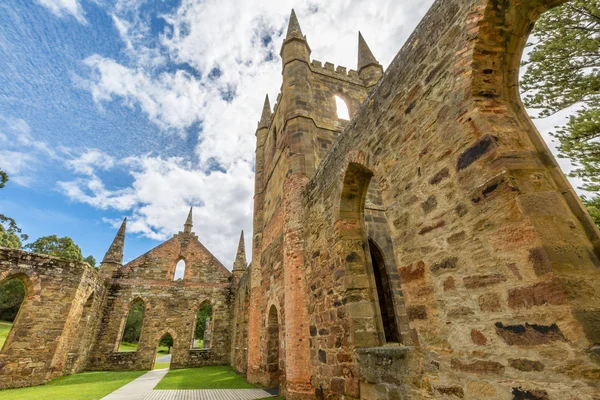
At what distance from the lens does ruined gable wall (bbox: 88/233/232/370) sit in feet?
55.5

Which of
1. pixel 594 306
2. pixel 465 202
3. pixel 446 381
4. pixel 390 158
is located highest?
pixel 390 158

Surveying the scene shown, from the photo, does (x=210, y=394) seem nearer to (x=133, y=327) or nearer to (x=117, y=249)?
(x=117, y=249)

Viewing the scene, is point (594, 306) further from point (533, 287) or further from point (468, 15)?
point (468, 15)

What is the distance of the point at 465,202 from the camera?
8.20 feet

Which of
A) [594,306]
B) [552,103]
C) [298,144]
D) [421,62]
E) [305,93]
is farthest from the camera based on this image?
[305,93]

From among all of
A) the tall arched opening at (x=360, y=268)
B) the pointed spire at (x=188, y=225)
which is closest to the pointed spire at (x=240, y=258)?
the pointed spire at (x=188, y=225)

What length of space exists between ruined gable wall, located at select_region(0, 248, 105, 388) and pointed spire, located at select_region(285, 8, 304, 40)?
14.7m

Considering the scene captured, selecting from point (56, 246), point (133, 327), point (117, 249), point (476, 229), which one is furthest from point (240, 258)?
point (133, 327)

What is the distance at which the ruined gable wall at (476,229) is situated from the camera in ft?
5.89

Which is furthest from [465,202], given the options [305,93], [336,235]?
[305,93]

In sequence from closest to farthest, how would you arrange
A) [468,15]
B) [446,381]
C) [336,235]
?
[446,381]
[468,15]
[336,235]

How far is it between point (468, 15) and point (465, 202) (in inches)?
75.8

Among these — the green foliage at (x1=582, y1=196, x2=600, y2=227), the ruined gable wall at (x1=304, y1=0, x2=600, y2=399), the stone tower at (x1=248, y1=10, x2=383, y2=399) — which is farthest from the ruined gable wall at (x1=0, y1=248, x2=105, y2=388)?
the green foliage at (x1=582, y1=196, x2=600, y2=227)

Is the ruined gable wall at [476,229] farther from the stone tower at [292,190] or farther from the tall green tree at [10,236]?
the tall green tree at [10,236]
